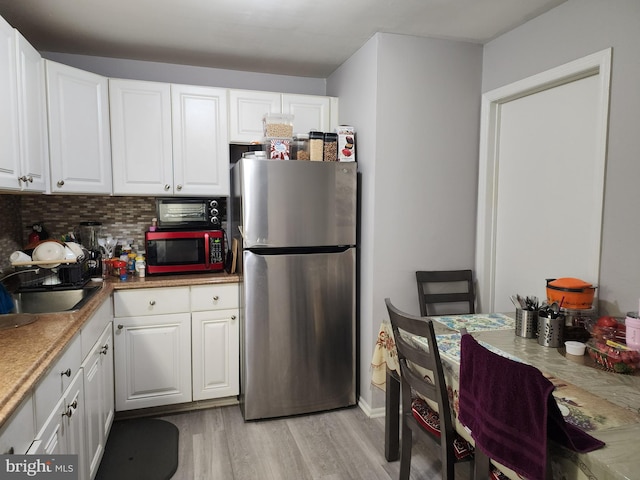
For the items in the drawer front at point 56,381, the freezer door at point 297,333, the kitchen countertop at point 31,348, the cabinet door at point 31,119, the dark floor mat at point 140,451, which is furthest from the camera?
the freezer door at point 297,333

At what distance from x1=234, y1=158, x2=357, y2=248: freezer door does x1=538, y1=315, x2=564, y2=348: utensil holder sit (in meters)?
1.30

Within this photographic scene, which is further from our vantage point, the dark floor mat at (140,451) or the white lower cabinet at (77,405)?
the dark floor mat at (140,451)

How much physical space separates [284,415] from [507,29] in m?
2.76

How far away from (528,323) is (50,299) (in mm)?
2438

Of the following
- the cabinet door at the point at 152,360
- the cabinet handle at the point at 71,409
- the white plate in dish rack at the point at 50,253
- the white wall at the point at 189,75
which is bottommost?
the cabinet door at the point at 152,360

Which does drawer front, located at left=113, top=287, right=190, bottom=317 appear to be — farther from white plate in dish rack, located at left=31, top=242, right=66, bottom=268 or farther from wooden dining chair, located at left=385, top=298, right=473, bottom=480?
wooden dining chair, located at left=385, top=298, right=473, bottom=480

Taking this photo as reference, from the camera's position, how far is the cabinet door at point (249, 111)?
2.97 metres

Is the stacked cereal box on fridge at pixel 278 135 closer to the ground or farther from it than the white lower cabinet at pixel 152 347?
farther from it

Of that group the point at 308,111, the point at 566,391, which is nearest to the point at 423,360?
the point at 566,391

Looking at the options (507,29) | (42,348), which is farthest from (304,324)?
(507,29)

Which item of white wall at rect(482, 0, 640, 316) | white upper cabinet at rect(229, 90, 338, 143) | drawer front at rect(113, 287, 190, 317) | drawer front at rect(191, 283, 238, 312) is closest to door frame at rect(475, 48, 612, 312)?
white wall at rect(482, 0, 640, 316)

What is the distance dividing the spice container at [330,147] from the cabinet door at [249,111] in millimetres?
518

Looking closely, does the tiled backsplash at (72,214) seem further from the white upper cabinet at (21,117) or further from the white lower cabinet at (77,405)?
the white lower cabinet at (77,405)

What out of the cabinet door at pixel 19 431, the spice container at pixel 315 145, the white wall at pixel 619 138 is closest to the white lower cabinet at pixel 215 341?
the spice container at pixel 315 145
